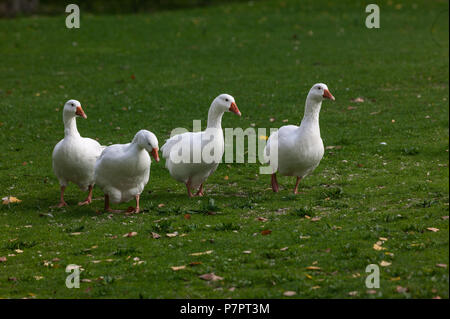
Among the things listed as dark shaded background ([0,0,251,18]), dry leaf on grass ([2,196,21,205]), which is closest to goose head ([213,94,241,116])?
dry leaf on grass ([2,196,21,205])

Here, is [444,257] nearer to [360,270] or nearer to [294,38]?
[360,270]

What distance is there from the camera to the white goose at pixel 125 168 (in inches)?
456

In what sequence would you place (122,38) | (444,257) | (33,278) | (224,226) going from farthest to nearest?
(122,38), (224,226), (33,278), (444,257)

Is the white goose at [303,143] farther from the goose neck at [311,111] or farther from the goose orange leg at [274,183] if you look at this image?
the goose orange leg at [274,183]

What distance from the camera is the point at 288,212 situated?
1155 cm

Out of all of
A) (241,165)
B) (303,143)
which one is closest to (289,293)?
(303,143)

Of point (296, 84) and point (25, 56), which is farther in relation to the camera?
point (25, 56)

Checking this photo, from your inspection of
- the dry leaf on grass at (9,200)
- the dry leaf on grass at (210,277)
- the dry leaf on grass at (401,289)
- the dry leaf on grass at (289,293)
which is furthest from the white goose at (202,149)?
the dry leaf on grass at (401,289)

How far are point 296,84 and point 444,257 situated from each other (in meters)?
14.4

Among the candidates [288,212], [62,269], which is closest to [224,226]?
[288,212]

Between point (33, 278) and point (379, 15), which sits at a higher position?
point (379, 15)

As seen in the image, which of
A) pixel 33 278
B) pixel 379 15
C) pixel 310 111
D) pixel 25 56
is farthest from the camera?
pixel 379 15

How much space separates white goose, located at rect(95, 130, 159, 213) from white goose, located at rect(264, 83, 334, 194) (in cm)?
266

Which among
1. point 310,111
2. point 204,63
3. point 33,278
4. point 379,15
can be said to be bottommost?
point 33,278
